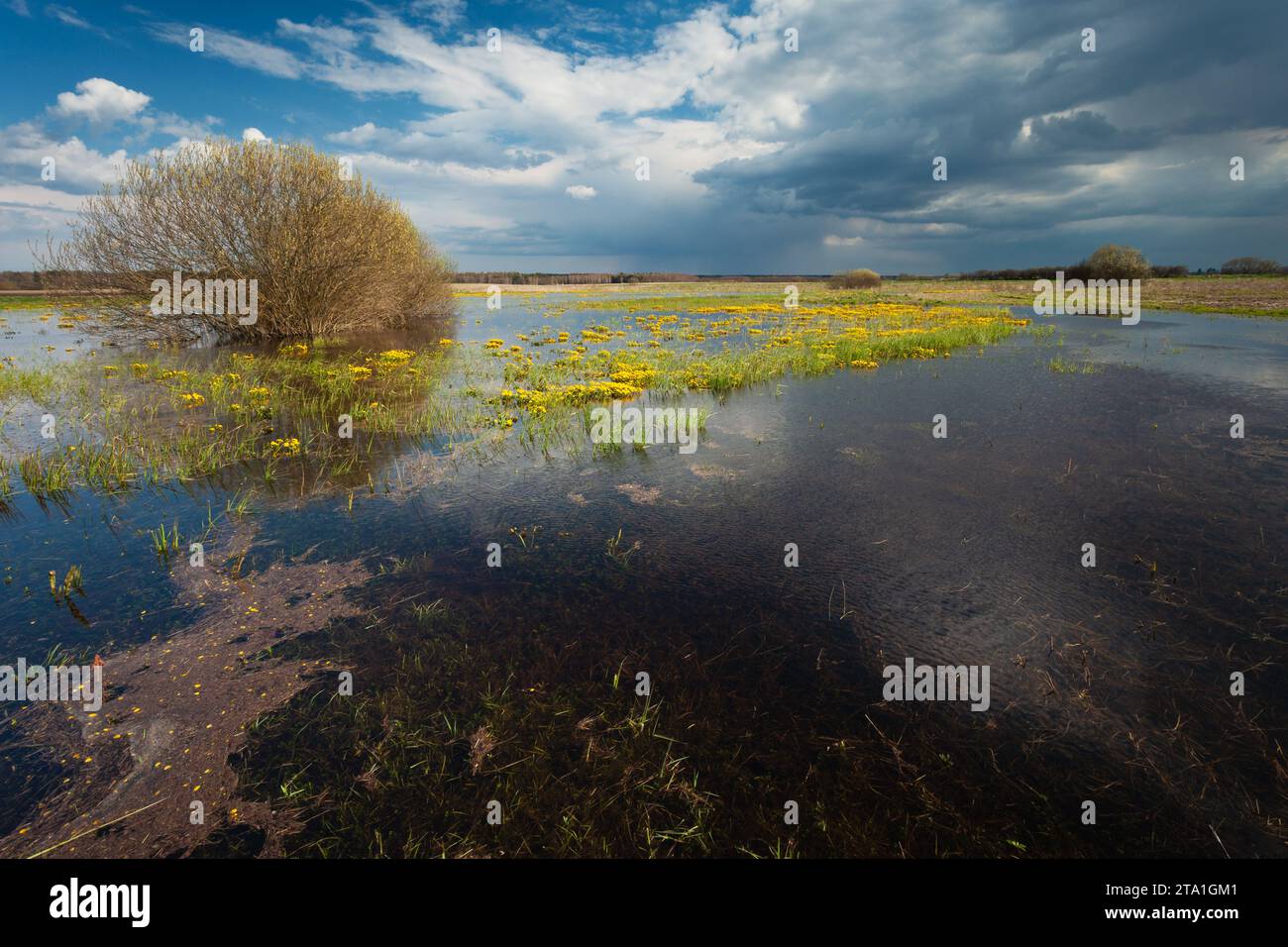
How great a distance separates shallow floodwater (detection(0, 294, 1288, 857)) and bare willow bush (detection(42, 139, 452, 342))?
16.5 metres

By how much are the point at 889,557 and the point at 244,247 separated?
3464 centimetres

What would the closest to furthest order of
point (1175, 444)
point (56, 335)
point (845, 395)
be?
point (1175, 444), point (845, 395), point (56, 335)

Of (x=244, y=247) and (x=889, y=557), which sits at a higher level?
(x=244, y=247)

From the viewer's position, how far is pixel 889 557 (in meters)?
8.42

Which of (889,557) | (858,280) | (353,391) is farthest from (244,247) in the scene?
(858,280)

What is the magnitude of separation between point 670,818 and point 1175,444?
16439mm

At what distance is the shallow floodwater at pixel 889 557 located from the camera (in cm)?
549

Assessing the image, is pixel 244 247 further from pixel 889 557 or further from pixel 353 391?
pixel 889 557

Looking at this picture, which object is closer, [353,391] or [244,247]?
[353,391]

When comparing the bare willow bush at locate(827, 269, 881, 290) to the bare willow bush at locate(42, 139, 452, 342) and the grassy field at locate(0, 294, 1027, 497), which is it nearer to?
the grassy field at locate(0, 294, 1027, 497)
